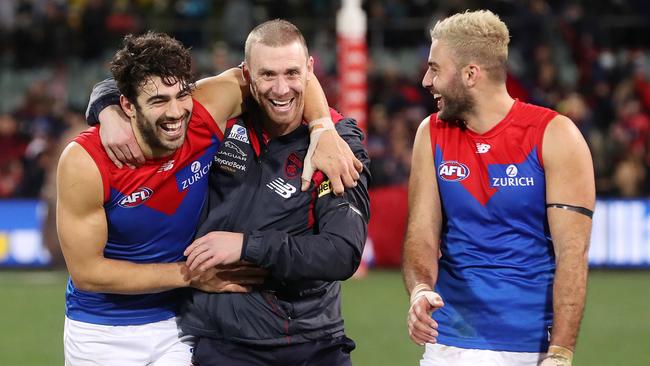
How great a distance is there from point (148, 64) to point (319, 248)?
1134mm

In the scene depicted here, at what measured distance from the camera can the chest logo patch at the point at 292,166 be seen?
5.31 metres

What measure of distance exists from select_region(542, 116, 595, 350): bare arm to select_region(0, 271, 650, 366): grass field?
16.8 feet

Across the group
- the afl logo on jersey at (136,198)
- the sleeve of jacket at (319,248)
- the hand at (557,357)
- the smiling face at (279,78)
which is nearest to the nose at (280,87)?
the smiling face at (279,78)

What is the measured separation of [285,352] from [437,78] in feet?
4.65

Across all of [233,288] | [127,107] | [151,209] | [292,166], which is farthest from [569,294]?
[127,107]

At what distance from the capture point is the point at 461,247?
518cm

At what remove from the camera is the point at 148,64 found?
17.0 ft

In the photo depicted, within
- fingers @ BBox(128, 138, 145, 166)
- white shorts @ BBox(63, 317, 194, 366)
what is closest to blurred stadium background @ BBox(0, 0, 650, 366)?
white shorts @ BBox(63, 317, 194, 366)

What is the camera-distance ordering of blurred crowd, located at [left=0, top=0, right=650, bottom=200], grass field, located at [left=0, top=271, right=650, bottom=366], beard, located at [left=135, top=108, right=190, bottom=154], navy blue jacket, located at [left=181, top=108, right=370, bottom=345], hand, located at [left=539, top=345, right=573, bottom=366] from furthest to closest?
blurred crowd, located at [left=0, top=0, right=650, bottom=200] → grass field, located at [left=0, top=271, right=650, bottom=366] → beard, located at [left=135, top=108, right=190, bottom=154] → navy blue jacket, located at [left=181, top=108, right=370, bottom=345] → hand, located at [left=539, top=345, right=573, bottom=366]

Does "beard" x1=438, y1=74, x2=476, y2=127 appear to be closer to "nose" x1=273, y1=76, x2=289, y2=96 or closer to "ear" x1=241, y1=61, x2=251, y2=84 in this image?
"nose" x1=273, y1=76, x2=289, y2=96

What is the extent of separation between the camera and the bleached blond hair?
200 inches

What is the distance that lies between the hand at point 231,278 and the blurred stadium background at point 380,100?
5798 millimetres

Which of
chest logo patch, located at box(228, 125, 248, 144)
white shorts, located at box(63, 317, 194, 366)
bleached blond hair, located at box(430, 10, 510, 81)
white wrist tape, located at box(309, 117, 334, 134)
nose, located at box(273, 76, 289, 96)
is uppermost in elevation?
bleached blond hair, located at box(430, 10, 510, 81)

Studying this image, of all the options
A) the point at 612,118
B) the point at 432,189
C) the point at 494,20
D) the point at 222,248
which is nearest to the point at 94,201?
the point at 222,248
